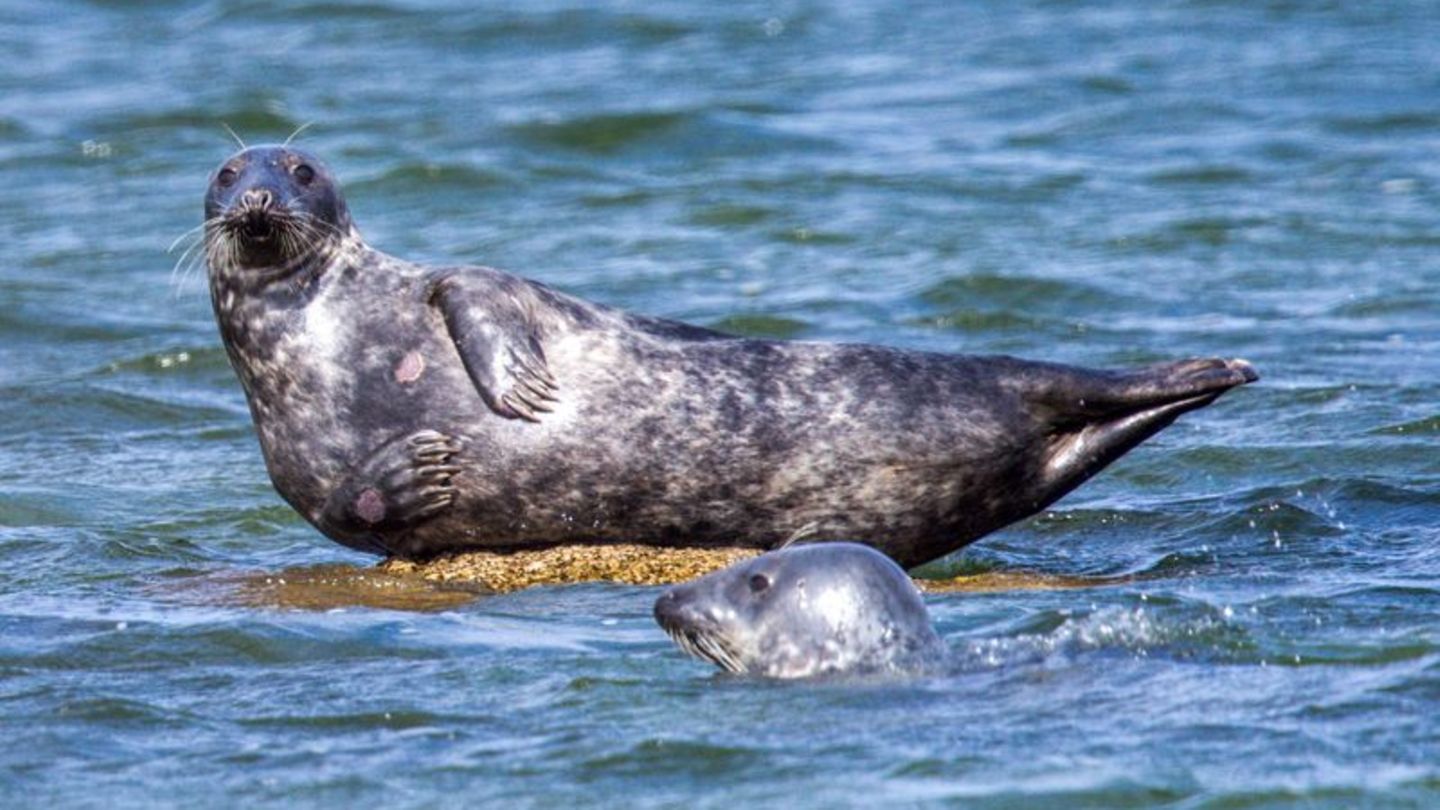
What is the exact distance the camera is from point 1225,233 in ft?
51.1

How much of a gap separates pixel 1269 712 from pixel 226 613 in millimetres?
3112

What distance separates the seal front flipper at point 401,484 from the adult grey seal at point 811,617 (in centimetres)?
152

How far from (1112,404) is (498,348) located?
1926 millimetres

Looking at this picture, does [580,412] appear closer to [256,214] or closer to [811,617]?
[256,214]

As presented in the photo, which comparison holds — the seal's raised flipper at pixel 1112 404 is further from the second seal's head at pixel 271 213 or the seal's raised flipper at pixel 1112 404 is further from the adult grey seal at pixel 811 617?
the second seal's head at pixel 271 213

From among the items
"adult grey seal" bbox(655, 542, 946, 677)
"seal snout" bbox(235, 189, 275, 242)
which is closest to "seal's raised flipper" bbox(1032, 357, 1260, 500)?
"adult grey seal" bbox(655, 542, 946, 677)

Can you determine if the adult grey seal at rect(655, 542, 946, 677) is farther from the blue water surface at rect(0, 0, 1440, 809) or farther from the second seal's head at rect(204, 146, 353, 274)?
the second seal's head at rect(204, 146, 353, 274)

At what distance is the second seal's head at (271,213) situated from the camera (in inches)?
343

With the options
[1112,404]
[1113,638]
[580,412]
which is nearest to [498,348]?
[580,412]

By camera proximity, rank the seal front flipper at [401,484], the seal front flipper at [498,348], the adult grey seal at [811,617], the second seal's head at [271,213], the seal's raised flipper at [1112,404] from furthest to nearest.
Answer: the seal's raised flipper at [1112,404] → the second seal's head at [271,213] → the seal front flipper at [401,484] → the seal front flipper at [498,348] → the adult grey seal at [811,617]

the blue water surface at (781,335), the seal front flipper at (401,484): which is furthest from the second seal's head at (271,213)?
the blue water surface at (781,335)

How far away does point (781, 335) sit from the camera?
13508mm

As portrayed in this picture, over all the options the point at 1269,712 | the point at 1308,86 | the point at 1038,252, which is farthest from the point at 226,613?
the point at 1308,86

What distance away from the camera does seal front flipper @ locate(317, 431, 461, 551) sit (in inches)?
338
